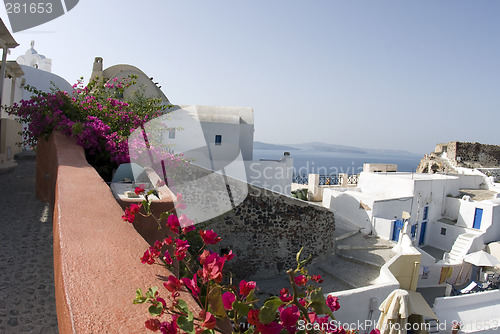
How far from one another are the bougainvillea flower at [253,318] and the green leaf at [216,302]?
0.12m

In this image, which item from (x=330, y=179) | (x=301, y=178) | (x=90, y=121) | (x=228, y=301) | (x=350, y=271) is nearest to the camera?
(x=228, y=301)

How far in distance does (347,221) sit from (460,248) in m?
5.49

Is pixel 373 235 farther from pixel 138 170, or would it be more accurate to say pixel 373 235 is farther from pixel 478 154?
pixel 478 154

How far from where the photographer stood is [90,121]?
6.30 m

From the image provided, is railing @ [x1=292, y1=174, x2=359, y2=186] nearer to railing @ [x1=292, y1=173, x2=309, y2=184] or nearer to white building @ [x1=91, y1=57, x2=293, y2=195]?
railing @ [x1=292, y1=173, x2=309, y2=184]

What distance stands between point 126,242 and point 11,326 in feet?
4.39

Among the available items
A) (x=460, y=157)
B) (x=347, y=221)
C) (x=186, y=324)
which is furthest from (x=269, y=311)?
(x=460, y=157)

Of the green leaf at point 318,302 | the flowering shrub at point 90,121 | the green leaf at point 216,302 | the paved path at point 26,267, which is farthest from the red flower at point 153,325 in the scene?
the flowering shrub at point 90,121

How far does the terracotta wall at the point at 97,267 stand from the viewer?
1.40 meters

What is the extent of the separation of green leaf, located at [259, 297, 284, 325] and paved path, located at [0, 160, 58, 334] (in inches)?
87.7

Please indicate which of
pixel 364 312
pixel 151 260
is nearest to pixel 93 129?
pixel 151 260

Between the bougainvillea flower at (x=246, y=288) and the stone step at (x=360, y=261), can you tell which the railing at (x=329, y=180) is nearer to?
the stone step at (x=360, y=261)

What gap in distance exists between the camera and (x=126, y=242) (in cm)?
216

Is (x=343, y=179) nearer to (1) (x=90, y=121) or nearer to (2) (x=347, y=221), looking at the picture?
(2) (x=347, y=221)
